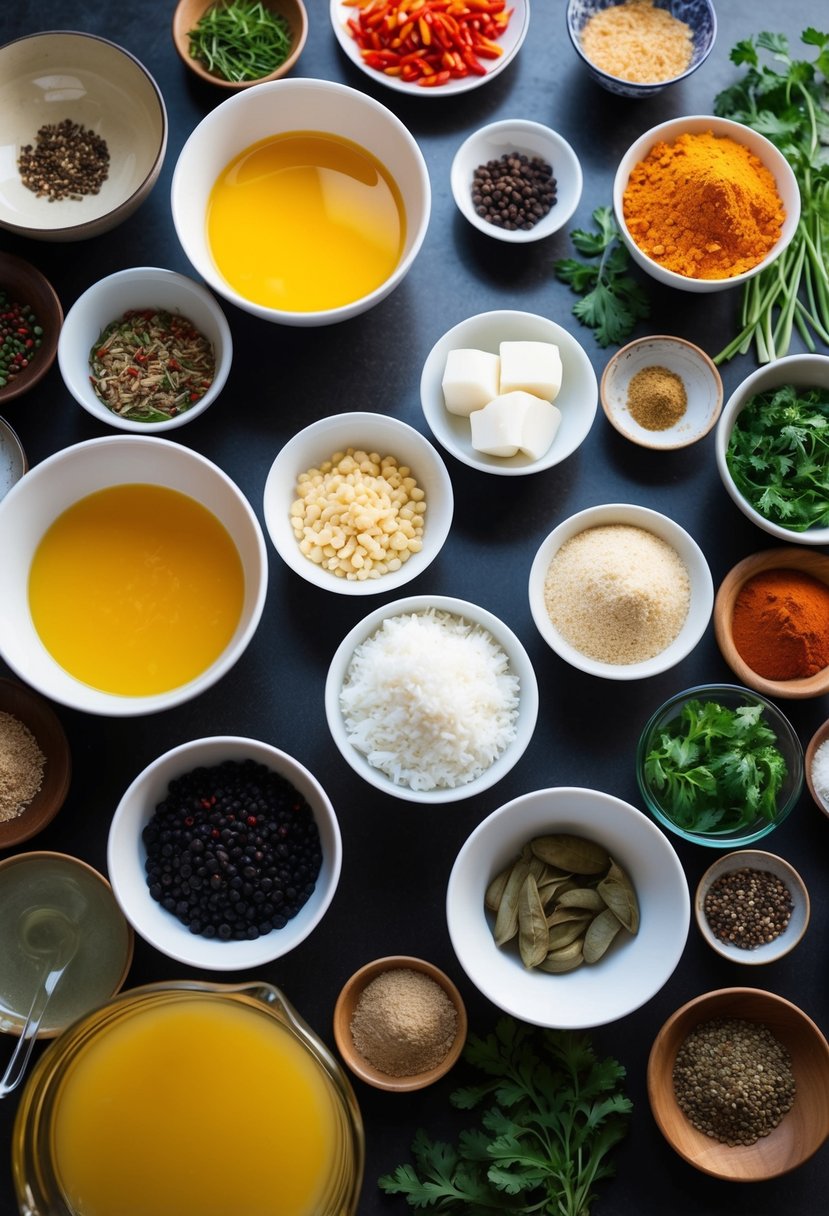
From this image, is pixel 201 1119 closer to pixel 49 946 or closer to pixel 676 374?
pixel 49 946

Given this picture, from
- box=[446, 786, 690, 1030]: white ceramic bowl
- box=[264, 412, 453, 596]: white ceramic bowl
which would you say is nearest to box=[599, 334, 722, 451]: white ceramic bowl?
box=[264, 412, 453, 596]: white ceramic bowl

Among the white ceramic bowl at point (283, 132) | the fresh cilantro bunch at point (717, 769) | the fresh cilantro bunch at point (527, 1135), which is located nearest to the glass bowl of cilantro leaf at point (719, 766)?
the fresh cilantro bunch at point (717, 769)

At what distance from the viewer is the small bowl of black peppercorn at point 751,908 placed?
226 centimetres

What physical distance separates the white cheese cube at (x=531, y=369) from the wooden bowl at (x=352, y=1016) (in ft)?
A: 4.23

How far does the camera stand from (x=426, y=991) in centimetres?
222

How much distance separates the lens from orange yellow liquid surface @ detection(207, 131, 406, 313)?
2.38 meters

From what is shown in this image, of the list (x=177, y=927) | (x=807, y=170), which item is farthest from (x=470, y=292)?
(x=177, y=927)

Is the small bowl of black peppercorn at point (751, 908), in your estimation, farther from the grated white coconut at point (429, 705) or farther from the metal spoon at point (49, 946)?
the metal spoon at point (49, 946)

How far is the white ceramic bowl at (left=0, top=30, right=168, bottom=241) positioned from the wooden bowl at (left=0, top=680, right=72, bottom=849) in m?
1.06

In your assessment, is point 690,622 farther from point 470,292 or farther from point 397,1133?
point 397,1133

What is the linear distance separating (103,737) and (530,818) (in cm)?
100

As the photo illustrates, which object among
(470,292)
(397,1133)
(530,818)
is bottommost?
(397,1133)

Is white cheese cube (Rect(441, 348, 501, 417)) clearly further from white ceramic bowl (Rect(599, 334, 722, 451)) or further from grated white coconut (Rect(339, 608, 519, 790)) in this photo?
grated white coconut (Rect(339, 608, 519, 790))

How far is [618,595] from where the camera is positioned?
2.24 m
